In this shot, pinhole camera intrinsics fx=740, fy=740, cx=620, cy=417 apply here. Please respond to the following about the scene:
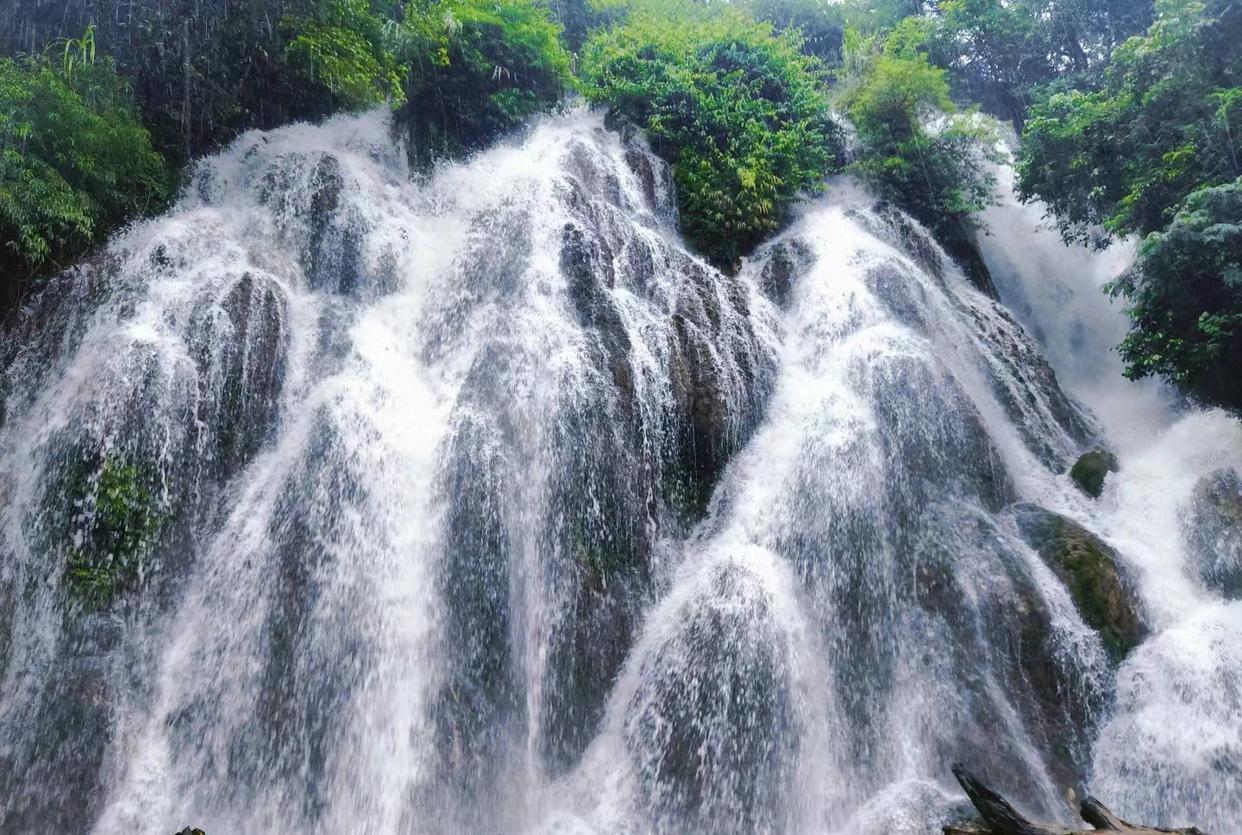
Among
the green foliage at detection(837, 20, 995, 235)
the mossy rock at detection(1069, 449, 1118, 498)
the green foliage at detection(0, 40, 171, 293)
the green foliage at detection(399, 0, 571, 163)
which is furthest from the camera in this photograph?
the green foliage at detection(837, 20, 995, 235)

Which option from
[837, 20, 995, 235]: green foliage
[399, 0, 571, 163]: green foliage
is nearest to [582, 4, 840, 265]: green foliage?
[837, 20, 995, 235]: green foliage

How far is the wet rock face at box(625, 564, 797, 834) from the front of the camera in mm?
6902

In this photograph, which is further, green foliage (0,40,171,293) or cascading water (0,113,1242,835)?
green foliage (0,40,171,293)

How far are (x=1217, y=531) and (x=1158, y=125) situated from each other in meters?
7.55

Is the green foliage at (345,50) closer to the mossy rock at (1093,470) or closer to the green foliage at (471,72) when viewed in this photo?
the green foliage at (471,72)

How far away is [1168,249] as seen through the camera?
10312 mm

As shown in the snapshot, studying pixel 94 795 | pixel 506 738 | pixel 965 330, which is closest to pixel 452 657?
pixel 506 738

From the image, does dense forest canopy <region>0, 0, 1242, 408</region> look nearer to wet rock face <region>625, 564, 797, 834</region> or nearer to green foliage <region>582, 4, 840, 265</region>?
green foliage <region>582, 4, 840, 265</region>

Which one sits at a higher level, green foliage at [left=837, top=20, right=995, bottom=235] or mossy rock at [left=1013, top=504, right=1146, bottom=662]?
green foliage at [left=837, top=20, right=995, bottom=235]

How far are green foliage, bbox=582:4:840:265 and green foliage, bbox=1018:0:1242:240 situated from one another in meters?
5.01

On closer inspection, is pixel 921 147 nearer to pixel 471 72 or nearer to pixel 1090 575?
pixel 471 72

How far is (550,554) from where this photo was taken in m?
8.56

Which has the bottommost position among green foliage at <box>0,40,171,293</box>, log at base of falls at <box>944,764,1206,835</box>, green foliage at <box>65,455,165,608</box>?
log at base of falls at <box>944,764,1206,835</box>

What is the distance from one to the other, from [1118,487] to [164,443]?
40.9 ft
